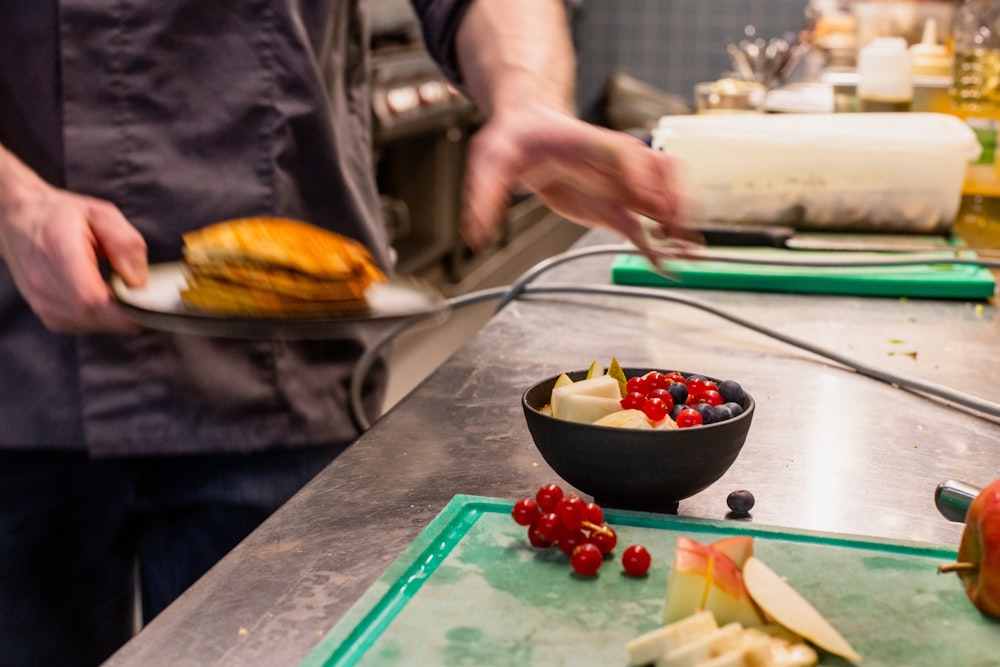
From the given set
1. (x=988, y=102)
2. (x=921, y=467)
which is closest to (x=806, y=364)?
(x=921, y=467)

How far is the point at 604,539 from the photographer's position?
68 centimetres

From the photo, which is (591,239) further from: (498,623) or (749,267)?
(498,623)

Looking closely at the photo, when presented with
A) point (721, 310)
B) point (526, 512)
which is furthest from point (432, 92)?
point (526, 512)

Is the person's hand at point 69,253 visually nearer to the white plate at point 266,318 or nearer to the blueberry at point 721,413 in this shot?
the white plate at point 266,318

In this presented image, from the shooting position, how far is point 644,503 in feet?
2.44

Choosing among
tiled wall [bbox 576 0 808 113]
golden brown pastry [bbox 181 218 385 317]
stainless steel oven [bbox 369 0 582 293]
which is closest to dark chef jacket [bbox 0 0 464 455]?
golden brown pastry [bbox 181 218 385 317]

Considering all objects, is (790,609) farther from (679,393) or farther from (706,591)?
(679,393)

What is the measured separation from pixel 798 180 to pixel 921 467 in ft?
2.59

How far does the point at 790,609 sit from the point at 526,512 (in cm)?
19

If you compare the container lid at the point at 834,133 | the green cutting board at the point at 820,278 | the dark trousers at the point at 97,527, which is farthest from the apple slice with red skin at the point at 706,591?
the container lid at the point at 834,133

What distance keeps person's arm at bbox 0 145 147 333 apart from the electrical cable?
0.22m

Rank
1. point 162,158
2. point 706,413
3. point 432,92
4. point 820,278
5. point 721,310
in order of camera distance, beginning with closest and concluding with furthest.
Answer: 1. point 706,413
2. point 162,158
3. point 721,310
4. point 820,278
5. point 432,92

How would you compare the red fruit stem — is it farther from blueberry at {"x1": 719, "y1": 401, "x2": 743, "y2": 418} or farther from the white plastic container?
the white plastic container

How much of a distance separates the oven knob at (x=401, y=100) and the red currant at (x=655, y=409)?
8.31 feet
